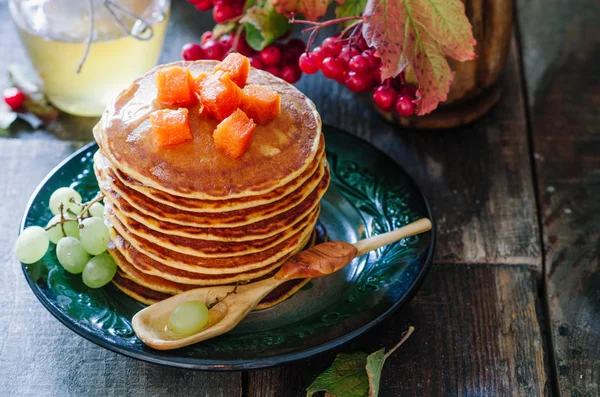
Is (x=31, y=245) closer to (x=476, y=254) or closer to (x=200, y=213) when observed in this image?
(x=200, y=213)

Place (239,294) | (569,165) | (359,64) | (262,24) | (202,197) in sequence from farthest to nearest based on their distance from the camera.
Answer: (569,165)
(262,24)
(359,64)
(239,294)
(202,197)

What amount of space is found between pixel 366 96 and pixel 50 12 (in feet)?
2.52

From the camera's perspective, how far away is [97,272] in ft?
4.09

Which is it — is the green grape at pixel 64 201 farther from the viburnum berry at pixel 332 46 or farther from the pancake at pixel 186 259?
the viburnum berry at pixel 332 46

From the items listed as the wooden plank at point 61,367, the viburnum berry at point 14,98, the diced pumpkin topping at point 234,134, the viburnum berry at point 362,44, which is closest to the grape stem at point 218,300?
the wooden plank at point 61,367

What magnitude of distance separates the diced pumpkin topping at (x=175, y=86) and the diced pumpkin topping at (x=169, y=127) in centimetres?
4

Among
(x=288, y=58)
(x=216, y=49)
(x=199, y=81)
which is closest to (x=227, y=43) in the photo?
(x=216, y=49)

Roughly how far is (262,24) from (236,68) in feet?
1.29

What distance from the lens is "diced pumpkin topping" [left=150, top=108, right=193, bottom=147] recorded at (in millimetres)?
1145

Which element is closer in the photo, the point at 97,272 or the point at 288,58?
the point at 97,272

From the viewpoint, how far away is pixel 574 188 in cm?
163

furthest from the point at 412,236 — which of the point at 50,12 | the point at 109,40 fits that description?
the point at 50,12

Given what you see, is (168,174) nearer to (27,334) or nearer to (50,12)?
(27,334)

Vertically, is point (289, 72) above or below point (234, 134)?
below
